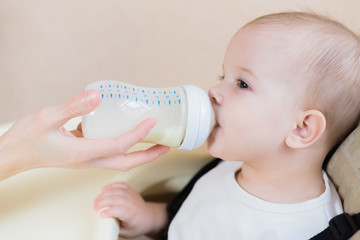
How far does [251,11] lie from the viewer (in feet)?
5.01

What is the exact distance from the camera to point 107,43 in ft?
5.96

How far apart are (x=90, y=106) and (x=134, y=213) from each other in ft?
1.04

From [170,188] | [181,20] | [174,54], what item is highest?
[181,20]

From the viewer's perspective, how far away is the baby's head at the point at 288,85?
0.75 metres

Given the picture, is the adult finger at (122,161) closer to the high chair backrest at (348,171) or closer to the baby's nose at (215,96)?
the baby's nose at (215,96)

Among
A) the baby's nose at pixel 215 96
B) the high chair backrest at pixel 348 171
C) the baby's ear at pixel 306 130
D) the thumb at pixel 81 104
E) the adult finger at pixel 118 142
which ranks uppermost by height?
the thumb at pixel 81 104

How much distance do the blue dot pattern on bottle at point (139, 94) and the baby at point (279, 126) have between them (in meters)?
0.08

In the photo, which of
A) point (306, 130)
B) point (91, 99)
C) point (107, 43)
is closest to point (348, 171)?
point (306, 130)

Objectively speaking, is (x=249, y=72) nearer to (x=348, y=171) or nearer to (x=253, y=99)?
(x=253, y=99)

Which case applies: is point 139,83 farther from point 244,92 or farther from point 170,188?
point 244,92

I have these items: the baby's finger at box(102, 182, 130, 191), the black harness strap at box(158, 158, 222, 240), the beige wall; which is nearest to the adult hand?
the baby's finger at box(102, 182, 130, 191)

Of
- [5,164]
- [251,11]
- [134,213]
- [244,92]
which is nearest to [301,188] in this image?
[244,92]

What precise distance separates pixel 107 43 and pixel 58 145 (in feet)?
3.74

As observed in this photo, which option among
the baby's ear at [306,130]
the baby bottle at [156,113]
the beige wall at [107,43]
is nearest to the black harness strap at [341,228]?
the baby's ear at [306,130]
